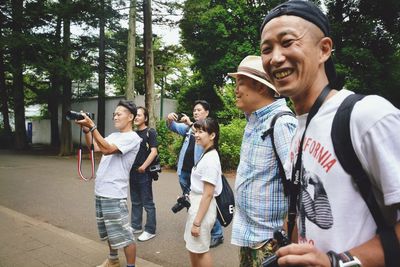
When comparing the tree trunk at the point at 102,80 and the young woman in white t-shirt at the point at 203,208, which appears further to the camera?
the tree trunk at the point at 102,80

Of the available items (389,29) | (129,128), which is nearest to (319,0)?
(389,29)

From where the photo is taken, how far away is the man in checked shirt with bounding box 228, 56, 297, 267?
2.01 m

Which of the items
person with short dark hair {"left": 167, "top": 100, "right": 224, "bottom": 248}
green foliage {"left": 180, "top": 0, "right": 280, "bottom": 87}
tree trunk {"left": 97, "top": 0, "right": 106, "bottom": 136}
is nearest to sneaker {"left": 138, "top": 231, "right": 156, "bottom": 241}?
person with short dark hair {"left": 167, "top": 100, "right": 224, "bottom": 248}

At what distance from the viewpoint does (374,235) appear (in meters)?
1.02

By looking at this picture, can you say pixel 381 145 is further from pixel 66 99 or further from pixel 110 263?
pixel 66 99

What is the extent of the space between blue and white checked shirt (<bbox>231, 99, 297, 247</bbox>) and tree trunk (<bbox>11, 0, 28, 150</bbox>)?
17.6 meters

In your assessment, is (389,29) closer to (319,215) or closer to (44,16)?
(44,16)

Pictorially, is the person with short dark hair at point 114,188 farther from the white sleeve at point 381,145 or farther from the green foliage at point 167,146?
the green foliage at point 167,146

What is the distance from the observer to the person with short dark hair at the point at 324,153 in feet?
3.17

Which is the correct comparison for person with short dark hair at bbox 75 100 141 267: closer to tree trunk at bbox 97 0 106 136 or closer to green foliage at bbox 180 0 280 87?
tree trunk at bbox 97 0 106 136

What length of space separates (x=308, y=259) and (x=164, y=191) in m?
7.46

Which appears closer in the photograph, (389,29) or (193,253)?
(193,253)

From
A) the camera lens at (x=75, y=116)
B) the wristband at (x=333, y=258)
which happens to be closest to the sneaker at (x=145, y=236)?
the camera lens at (x=75, y=116)

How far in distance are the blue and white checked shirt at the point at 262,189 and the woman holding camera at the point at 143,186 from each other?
10.00 ft
